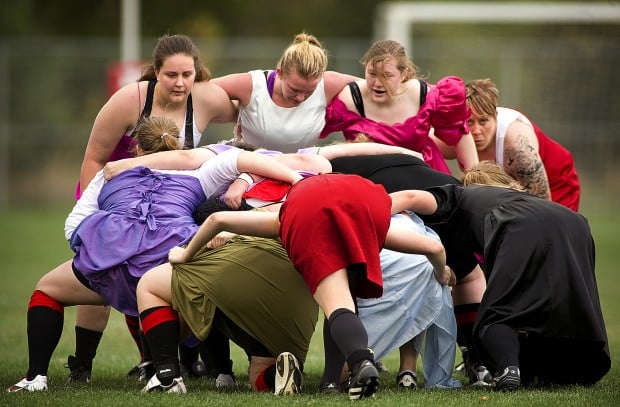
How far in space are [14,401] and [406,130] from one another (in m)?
3.07

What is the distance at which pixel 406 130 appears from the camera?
23.4 ft

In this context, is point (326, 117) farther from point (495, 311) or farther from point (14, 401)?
point (14, 401)

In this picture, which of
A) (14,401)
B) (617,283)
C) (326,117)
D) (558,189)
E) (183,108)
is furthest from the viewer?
(617,283)

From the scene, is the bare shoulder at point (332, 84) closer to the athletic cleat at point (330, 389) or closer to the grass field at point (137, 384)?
the grass field at point (137, 384)

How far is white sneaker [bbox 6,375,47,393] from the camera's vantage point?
5.68m

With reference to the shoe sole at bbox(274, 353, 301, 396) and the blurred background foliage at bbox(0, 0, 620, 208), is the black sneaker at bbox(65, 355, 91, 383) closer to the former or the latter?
the shoe sole at bbox(274, 353, 301, 396)

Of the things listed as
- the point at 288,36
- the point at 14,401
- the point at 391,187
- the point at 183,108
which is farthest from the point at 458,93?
the point at 288,36

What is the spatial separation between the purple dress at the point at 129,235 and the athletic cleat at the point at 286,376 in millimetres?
860

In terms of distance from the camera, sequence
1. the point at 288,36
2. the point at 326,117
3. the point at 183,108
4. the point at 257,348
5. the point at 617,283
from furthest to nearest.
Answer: the point at 288,36, the point at 617,283, the point at 326,117, the point at 183,108, the point at 257,348

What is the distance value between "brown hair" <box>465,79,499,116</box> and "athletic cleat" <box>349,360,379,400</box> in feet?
9.72

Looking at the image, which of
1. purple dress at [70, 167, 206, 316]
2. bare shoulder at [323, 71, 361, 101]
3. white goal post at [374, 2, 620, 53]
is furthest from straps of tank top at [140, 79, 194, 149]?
white goal post at [374, 2, 620, 53]

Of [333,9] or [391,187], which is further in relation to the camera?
[333,9]

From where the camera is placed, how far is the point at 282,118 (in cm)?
720

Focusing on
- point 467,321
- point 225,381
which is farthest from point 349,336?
point 467,321
